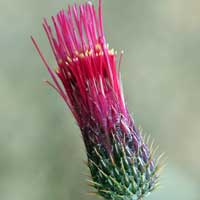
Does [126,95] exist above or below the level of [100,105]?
above

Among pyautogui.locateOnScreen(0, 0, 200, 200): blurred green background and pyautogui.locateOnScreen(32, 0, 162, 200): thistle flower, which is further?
pyautogui.locateOnScreen(0, 0, 200, 200): blurred green background

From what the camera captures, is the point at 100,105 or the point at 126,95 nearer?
the point at 100,105

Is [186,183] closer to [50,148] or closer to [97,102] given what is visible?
[50,148]

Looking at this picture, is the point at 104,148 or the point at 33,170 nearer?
the point at 104,148

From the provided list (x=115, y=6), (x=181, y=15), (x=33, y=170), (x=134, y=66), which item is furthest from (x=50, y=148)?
(x=181, y=15)
